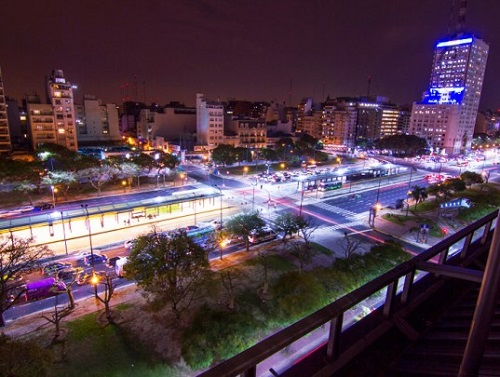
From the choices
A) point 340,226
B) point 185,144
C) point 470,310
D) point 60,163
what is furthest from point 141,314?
point 185,144

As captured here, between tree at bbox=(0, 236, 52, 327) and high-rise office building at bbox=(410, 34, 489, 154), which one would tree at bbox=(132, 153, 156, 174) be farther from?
high-rise office building at bbox=(410, 34, 489, 154)

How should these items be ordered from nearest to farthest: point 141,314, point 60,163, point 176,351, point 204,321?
point 176,351 → point 204,321 → point 141,314 → point 60,163

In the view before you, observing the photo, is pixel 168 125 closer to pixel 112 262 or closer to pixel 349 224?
pixel 349 224

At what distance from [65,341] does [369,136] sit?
14281cm

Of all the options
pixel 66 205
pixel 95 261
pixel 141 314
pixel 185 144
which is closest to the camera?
pixel 141 314

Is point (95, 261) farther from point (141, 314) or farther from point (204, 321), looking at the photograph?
point (204, 321)

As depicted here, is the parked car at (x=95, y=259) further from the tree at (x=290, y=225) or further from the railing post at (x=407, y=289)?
the railing post at (x=407, y=289)

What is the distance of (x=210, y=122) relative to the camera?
9206 cm

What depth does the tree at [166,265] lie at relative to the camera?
1956cm

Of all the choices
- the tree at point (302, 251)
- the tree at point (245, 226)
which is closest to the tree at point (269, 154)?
the tree at point (302, 251)

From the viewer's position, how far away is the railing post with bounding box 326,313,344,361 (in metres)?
4.12

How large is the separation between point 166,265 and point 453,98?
13832 cm

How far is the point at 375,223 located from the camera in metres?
39.4

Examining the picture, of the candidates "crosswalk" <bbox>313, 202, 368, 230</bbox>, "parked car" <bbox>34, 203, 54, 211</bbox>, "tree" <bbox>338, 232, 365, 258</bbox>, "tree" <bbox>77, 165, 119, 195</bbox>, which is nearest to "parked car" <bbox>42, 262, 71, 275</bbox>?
"parked car" <bbox>34, 203, 54, 211</bbox>
